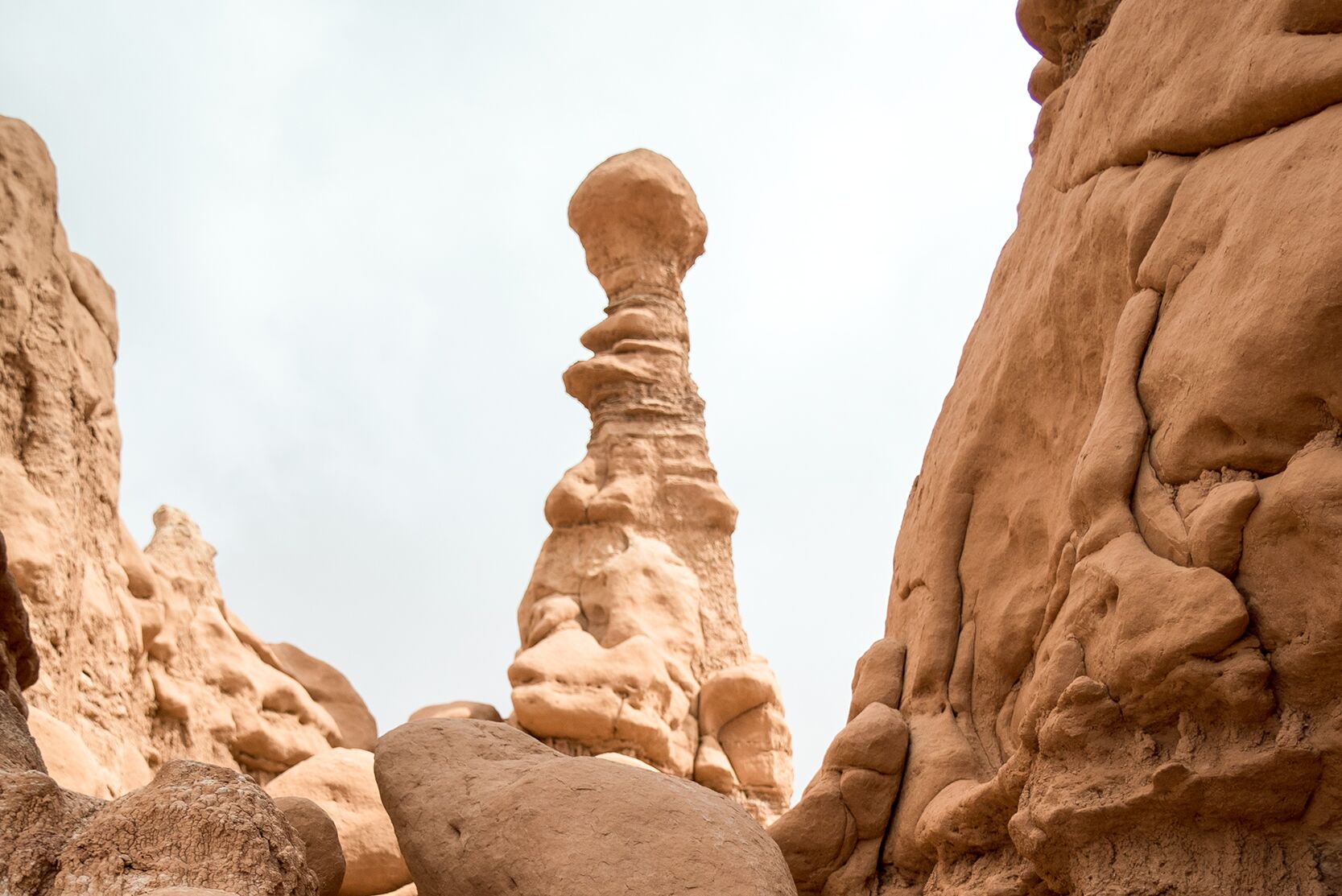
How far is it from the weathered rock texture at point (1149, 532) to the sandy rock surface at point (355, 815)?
12.1 feet

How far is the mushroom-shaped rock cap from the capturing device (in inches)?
574

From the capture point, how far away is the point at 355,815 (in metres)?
8.39

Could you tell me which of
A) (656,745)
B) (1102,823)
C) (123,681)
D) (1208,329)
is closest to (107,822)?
(1102,823)

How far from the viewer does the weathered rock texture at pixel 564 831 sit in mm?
4348

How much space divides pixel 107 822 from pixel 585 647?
855cm

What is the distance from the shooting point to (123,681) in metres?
9.84

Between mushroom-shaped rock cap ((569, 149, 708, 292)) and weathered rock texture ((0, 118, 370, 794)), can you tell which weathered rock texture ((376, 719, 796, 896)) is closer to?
weathered rock texture ((0, 118, 370, 794))

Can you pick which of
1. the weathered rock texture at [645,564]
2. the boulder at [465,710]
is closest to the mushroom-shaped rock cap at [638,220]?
the weathered rock texture at [645,564]

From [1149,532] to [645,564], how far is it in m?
9.25

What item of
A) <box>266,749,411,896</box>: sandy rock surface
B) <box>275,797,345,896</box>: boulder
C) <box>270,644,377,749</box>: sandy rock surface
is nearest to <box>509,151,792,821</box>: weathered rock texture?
<box>270,644,377,749</box>: sandy rock surface

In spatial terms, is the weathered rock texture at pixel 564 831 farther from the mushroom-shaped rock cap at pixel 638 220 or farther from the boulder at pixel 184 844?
the mushroom-shaped rock cap at pixel 638 220

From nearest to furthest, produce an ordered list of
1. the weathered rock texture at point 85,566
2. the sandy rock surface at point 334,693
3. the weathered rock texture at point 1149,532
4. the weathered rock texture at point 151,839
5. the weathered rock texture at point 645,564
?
the weathered rock texture at point 151,839 < the weathered rock texture at point 1149,532 < the weathered rock texture at point 85,566 < the weathered rock texture at point 645,564 < the sandy rock surface at point 334,693

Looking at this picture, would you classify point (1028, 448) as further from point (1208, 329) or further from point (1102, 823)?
point (1102, 823)

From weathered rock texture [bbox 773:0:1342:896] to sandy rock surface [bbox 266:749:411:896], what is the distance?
12.1ft
